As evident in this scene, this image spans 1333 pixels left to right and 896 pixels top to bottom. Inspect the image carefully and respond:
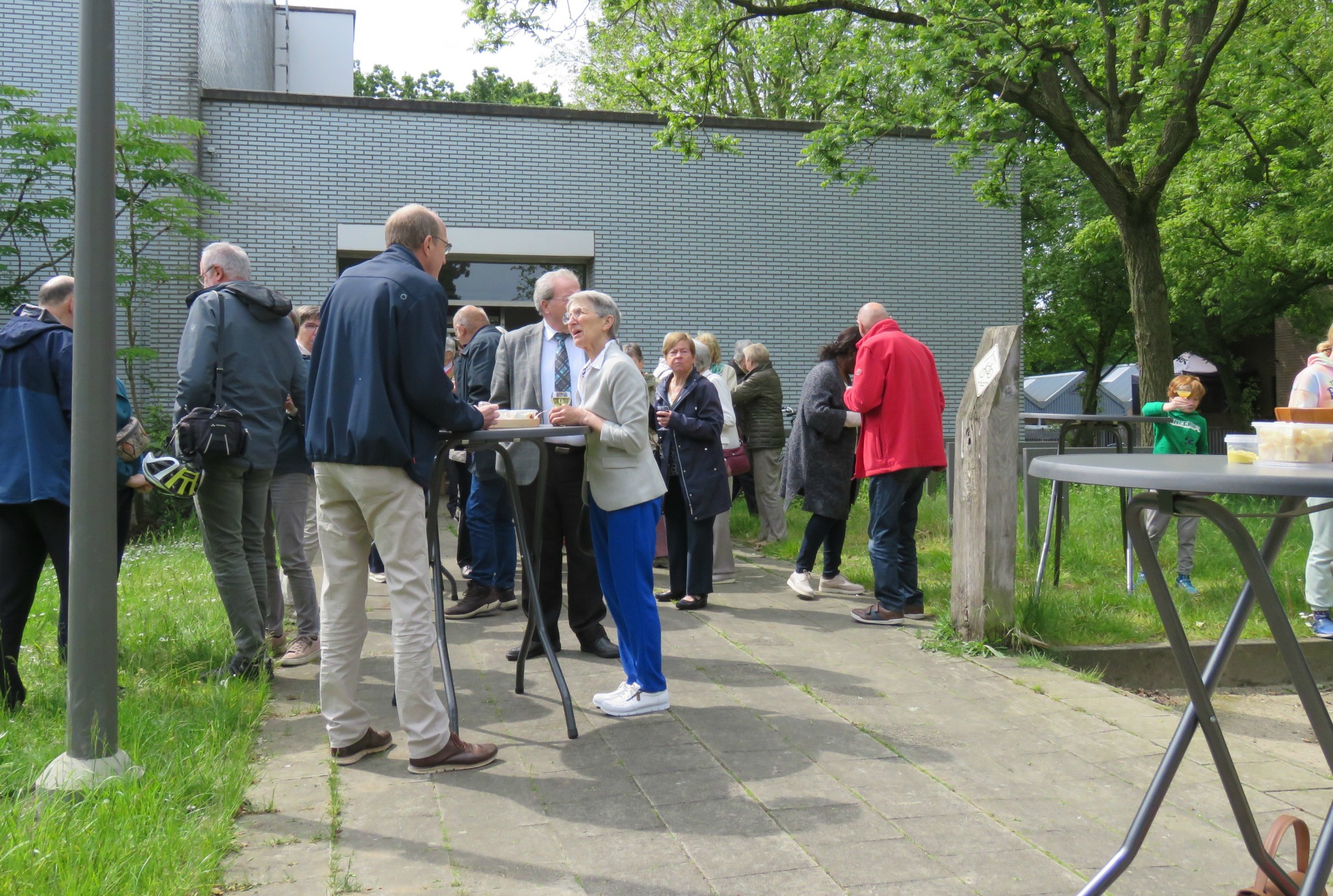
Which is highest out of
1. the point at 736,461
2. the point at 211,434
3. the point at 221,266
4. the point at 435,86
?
the point at 435,86

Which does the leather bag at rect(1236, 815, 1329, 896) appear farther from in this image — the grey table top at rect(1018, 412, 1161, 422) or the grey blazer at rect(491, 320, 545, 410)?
the grey table top at rect(1018, 412, 1161, 422)

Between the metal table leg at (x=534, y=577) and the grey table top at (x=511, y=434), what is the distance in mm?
235

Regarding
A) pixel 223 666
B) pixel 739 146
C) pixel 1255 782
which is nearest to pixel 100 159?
pixel 223 666

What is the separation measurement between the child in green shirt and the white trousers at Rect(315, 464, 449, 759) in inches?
226

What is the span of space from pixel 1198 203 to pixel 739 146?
9045 mm

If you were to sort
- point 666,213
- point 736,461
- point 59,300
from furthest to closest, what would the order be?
point 666,213, point 736,461, point 59,300

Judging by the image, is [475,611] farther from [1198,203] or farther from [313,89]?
[313,89]

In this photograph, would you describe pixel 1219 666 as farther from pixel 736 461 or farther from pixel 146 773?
pixel 736 461

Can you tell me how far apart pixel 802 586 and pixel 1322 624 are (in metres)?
3.22

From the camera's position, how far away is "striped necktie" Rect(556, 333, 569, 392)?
19.6ft

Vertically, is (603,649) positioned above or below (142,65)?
below

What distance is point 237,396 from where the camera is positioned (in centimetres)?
521

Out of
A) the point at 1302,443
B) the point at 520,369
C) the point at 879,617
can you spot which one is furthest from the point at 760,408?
the point at 1302,443

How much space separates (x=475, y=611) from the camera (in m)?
7.08
